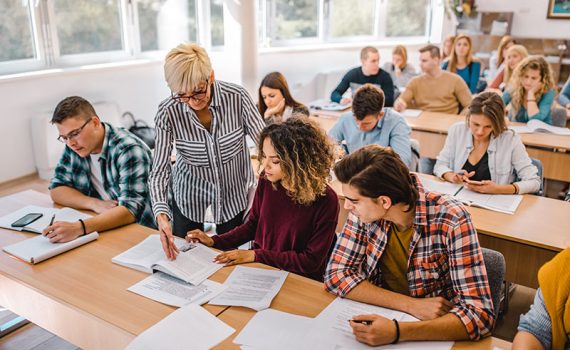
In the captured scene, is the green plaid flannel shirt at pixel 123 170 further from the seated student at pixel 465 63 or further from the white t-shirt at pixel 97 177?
the seated student at pixel 465 63

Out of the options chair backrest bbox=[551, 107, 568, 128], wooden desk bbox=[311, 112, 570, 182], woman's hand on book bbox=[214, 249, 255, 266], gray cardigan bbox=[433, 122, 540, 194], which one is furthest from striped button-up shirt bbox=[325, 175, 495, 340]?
chair backrest bbox=[551, 107, 568, 128]

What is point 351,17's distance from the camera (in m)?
8.19

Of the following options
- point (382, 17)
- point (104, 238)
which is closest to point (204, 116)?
point (104, 238)

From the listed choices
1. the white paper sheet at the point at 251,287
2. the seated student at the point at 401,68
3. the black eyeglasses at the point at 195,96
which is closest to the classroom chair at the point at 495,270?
the white paper sheet at the point at 251,287

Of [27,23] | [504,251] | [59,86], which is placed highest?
[27,23]

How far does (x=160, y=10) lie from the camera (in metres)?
5.75

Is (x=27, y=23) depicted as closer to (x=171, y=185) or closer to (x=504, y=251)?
(x=171, y=185)

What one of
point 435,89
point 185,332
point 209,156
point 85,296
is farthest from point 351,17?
point 185,332

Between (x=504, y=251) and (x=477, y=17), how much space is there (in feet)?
24.5

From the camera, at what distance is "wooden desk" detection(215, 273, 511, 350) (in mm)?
1481

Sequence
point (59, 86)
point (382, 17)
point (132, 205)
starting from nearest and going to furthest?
point (132, 205) → point (59, 86) → point (382, 17)

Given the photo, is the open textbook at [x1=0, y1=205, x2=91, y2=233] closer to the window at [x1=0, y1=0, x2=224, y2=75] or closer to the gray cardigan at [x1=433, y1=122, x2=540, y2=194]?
the gray cardigan at [x1=433, y1=122, x2=540, y2=194]

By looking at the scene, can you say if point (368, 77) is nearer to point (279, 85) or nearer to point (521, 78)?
point (521, 78)

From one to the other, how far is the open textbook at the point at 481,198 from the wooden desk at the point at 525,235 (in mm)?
35
